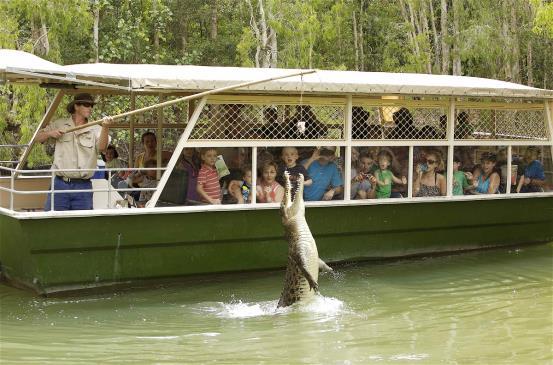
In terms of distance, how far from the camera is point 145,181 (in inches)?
425

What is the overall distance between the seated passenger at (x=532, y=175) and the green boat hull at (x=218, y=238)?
0.20 metres

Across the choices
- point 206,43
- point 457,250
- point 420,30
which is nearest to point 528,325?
point 457,250

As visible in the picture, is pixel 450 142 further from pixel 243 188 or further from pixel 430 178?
pixel 243 188

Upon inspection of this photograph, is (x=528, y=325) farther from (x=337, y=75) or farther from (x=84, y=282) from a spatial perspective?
(x=84, y=282)

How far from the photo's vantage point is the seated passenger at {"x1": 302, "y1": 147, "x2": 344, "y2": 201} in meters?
10.9

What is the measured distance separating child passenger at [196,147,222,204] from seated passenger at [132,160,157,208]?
1.99 ft

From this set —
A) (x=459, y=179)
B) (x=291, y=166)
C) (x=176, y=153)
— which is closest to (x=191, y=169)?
(x=176, y=153)

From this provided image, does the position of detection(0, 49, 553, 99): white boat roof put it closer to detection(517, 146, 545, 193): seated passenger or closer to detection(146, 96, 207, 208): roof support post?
detection(146, 96, 207, 208): roof support post

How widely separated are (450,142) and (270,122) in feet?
8.20

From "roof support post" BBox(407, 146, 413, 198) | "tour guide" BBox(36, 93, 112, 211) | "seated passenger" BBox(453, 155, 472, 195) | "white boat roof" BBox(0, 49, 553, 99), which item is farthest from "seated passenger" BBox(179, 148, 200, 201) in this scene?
"seated passenger" BBox(453, 155, 472, 195)

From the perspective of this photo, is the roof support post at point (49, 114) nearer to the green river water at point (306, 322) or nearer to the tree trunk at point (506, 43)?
the green river water at point (306, 322)

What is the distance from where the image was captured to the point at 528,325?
8.85 metres

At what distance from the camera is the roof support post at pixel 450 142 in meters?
11.6

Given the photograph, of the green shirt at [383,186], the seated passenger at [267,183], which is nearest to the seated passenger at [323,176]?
the seated passenger at [267,183]
